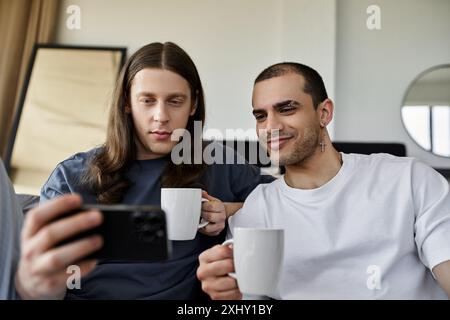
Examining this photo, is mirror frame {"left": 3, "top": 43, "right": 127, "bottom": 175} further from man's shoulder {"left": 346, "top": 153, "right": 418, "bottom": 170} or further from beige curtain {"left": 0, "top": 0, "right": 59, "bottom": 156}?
man's shoulder {"left": 346, "top": 153, "right": 418, "bottom": 170}

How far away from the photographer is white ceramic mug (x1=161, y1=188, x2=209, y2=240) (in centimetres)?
64

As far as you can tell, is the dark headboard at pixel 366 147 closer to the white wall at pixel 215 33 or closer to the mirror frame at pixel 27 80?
the white wall at pixel 215 33

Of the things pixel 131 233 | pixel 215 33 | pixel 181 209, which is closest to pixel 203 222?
pixel 181 209

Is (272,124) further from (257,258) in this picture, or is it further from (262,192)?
(257,258)

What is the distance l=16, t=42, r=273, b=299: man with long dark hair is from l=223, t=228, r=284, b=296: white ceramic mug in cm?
24

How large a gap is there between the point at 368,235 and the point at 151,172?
40 centimetres

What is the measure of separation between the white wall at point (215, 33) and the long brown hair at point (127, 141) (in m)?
1.28

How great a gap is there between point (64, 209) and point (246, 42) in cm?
201

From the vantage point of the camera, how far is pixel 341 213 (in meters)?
0.77

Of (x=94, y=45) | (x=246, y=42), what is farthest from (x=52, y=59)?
(x=246, y=42)

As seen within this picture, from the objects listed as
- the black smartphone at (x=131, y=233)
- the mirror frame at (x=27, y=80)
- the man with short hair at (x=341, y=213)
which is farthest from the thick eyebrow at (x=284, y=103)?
the mirror frame at (x=27, y=80)

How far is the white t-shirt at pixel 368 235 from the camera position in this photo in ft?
2.33

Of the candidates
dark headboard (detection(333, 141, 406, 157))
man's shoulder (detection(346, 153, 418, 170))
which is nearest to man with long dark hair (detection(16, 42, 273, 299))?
man's shoulder (detection(346, 153, 418, 170))
